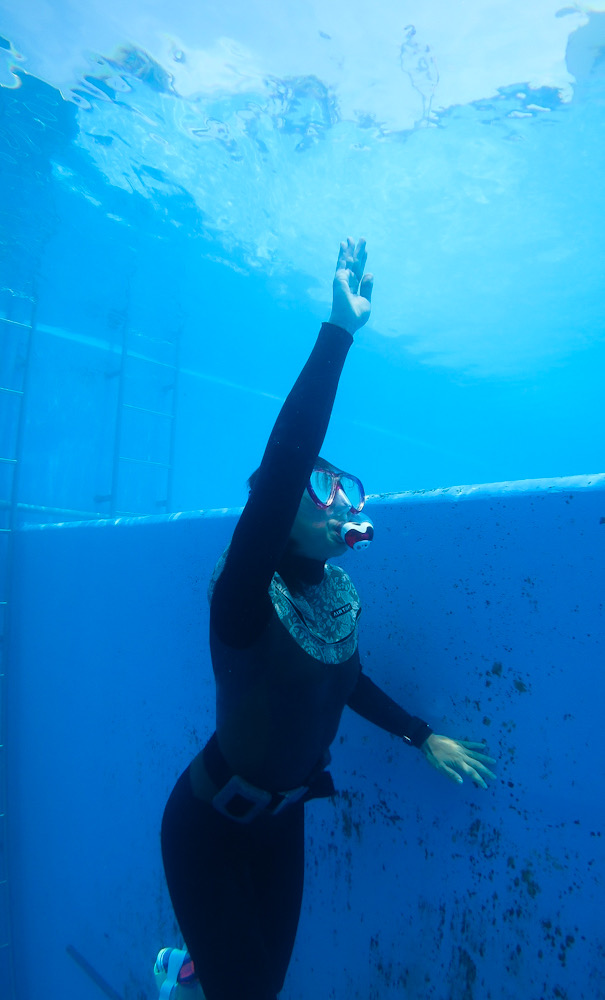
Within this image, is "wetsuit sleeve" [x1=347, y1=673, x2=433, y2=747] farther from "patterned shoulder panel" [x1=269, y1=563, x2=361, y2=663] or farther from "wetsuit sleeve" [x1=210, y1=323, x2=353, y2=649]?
"wetsuit sleeve" [x1=210, y1=323, x2=353, y2=649]

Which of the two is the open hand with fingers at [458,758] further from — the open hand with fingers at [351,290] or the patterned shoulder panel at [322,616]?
the open hand with fingers at [351,290]

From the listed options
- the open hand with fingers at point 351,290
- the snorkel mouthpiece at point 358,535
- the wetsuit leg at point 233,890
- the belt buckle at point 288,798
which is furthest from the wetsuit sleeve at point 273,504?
the wetsuit leg at point 233,890

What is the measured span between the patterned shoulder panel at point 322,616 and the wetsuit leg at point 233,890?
647mm

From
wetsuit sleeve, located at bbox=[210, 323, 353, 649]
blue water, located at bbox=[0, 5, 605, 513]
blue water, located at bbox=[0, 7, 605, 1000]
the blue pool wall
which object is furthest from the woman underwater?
blue water, located at bbox=[0, 5, 605, 513]

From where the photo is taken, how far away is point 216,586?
1411mm

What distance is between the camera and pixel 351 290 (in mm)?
1491

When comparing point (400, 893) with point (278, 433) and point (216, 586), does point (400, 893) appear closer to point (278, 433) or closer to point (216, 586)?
point (216, 586)

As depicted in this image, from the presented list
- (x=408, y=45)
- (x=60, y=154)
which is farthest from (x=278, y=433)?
(x=60, y=154)

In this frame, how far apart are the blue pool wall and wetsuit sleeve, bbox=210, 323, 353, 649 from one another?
2.75 feet

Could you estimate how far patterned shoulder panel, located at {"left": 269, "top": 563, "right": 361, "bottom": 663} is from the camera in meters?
1.52

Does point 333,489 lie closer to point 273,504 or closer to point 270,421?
point 273,504

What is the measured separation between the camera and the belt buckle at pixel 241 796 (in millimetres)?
1534

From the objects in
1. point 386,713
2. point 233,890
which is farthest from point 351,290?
point 233,890

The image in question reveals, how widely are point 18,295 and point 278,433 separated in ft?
50.2
